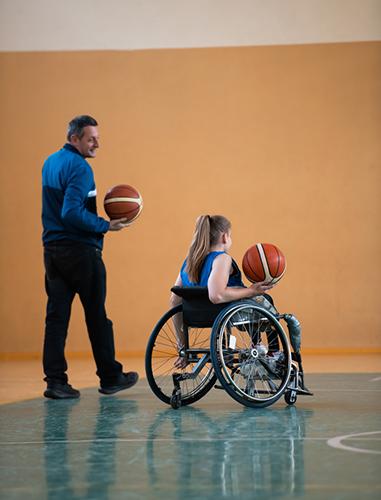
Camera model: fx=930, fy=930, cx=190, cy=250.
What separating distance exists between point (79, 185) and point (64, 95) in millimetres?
3235

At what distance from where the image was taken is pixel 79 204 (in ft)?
14.7

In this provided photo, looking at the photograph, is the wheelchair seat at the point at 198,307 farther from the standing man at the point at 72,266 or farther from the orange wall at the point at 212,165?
the orange wall at the point at 212,165

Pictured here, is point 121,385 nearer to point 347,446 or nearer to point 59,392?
point 59,392

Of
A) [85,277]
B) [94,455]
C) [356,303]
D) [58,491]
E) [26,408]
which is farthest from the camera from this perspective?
[356,303]

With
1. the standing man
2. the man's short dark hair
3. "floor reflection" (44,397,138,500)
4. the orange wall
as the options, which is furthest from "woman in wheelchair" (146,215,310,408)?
the orange wall

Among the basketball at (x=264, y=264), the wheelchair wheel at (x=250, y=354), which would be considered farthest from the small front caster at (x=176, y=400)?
the basketball at (x=264, y=264)

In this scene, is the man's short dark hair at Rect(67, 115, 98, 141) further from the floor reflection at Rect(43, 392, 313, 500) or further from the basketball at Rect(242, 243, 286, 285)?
the floor reflection at Rect(43, 392, 313, 500)

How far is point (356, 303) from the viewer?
24.2 feet

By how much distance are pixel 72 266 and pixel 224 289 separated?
0.92 meters

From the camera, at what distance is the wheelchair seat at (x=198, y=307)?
13.3 feet

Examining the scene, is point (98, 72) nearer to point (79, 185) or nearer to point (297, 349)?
point (79, 185)

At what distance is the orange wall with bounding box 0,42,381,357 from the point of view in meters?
7.40

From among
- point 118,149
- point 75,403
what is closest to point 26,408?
point 75,403

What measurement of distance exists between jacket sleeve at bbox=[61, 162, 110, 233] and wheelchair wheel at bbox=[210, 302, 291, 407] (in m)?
0.88
